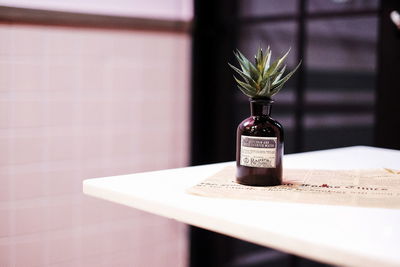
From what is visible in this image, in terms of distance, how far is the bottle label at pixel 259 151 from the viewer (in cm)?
125

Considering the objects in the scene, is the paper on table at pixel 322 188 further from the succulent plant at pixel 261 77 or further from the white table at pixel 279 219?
the succulent plant at pixel 261 77

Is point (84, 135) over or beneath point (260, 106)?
beneath

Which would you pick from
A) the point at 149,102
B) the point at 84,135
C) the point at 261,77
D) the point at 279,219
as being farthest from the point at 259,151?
the point at 149,102

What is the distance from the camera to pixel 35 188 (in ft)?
8.06

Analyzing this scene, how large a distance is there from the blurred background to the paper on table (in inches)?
37.8

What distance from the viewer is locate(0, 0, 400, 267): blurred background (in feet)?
7.70

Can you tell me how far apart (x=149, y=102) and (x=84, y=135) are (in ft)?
1.27

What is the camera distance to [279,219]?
986 mm

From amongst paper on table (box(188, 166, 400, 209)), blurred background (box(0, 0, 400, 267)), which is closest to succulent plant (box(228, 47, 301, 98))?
paper on table (box(188, 166, 400, 209))

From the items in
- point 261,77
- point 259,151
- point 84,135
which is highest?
point 261,77

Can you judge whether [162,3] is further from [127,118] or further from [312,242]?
[312,242]

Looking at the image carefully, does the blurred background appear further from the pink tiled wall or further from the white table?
the white table

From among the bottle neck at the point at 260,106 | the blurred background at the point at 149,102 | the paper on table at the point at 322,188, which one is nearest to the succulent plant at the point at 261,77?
the bottle neck at the point at 260,106

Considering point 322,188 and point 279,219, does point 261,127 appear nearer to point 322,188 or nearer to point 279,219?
point 322,188
